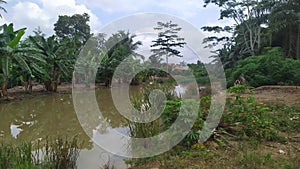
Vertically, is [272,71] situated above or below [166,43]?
below

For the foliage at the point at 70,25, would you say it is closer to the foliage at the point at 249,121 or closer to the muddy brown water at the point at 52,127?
the muddy brown water at the point at 52,127

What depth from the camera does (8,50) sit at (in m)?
7.09

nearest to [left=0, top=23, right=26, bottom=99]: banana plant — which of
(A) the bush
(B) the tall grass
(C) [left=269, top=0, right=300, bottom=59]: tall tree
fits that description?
(B) the tall grass

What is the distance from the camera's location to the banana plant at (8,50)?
23.3 ft

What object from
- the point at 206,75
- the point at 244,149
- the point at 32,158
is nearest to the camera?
the point at 32,158

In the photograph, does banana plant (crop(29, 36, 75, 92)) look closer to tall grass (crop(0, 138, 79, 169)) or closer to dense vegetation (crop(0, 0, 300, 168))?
dense vegetation (crop(0, 0, 300, 168))

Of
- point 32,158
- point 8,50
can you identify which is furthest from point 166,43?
point 8,50

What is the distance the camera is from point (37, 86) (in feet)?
43.7

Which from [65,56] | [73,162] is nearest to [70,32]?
[65,56]

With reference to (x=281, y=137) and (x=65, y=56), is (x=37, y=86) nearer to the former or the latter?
(x=65, y=56)

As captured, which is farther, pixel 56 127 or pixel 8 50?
pixel 8 50

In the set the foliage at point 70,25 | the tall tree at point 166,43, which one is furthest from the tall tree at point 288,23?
the foliage at point 70,25

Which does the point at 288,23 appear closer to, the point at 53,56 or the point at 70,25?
the point at 53,56

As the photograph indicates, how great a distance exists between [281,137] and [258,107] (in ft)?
1.51
